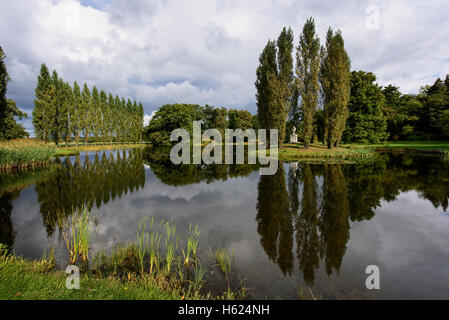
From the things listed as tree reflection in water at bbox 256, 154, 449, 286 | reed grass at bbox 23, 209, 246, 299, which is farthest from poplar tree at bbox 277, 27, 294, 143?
reed grass at bbox 23, 209, 246, 299

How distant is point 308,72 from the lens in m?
28.0

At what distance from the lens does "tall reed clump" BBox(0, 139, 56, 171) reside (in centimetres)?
1800

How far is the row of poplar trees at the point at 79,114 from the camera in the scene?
35.6m

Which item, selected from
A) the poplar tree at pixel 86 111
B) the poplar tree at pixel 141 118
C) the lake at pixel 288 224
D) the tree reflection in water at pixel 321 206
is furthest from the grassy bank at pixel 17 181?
the poplar tree at pixel 141 118

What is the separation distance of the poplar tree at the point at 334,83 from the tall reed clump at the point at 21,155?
114 ft

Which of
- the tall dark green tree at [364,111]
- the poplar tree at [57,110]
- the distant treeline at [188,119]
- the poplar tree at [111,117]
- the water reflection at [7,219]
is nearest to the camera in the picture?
the water reflection at [7,219]

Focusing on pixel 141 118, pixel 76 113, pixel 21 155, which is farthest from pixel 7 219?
pixel 141 118

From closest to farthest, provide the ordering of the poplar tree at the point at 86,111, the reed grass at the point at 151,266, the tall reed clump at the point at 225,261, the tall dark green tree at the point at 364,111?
the reed grass at the point at 151,266 < the tall reed clump at the point at 225,261 < the tall dark green tree at the point at 364,111 < the poplar tree at the point at 86,111

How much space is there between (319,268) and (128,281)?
4.09 meters

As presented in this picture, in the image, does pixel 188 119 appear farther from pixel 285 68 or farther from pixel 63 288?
pixel 63 288

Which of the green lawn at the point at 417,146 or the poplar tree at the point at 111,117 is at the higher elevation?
the poplar tree at the point at 111,117

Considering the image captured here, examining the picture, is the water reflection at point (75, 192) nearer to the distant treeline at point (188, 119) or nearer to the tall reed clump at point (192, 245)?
the tall reed clump at point (192, 245)
